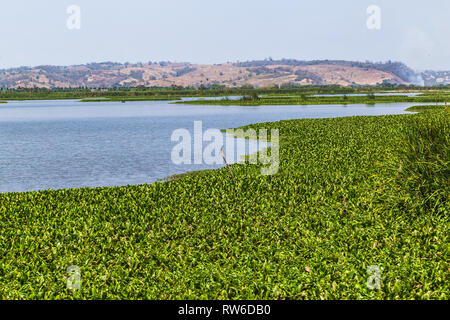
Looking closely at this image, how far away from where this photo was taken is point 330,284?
33.0ft

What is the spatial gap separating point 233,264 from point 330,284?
261 cm

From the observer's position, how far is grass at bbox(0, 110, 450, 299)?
33.7ft

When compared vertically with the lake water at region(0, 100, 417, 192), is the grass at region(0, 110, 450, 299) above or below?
above

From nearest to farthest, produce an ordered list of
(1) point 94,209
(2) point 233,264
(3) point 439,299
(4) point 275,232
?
(3) point 439,299 → (2) point 233,264 → (4) point 275,232 → (1) point 94,209

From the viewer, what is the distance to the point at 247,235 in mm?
13820

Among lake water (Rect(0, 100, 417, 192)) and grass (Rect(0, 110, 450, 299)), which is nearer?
grass (Rect(0, 110, 450, 299))

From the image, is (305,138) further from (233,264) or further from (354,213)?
(233,264)

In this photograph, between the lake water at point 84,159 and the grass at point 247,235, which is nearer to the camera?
the grass at point 247,235

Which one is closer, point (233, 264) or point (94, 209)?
point (233, 264)

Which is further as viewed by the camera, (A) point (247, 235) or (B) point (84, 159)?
(B) point (84, 159)

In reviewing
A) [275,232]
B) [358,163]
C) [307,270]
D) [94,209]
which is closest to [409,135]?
[275,232]

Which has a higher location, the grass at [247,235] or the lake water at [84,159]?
the grass at [247,235]

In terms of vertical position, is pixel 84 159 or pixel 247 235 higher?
pixel 247 235

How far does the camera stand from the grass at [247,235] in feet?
33.7
